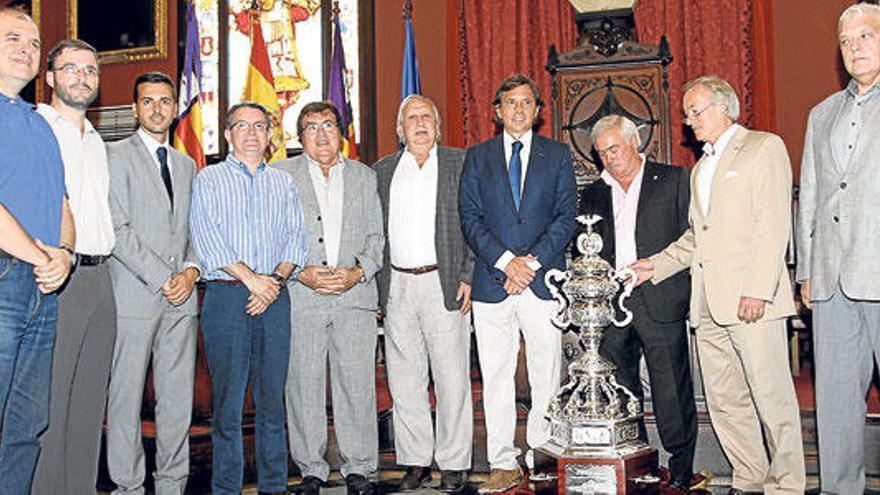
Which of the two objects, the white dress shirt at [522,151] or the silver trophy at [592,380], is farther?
the white dress shirt at [522,151]

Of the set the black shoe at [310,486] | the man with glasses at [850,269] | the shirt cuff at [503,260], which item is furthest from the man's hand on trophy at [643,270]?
the black shoe at [310,486]

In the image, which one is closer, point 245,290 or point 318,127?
point 245,290

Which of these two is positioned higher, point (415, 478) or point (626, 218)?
point (626, 218)

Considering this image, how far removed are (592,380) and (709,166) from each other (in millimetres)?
996

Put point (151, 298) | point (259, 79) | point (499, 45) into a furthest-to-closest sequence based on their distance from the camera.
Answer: point (499, 45) < point (259, 79) < point (151, 298)

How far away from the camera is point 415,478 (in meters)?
3.51

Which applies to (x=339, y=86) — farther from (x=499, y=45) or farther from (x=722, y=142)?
(x=722, y=142)

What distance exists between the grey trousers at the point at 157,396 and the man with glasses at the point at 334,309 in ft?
1.42

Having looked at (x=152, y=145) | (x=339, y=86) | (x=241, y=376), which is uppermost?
(x=339, y=86)

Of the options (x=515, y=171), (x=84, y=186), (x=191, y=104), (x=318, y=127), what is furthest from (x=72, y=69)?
(x=191, y=104)

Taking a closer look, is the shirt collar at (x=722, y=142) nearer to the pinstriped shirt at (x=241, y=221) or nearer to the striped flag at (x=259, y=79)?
the pinstriped shirt at (x=241, y=221)

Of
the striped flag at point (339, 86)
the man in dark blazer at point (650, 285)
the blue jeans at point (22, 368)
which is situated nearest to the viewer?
the blue jeans at point (22, 368)

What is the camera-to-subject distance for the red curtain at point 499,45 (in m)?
6.70

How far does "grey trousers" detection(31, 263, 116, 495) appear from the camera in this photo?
9.53 ft
